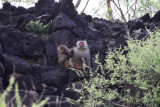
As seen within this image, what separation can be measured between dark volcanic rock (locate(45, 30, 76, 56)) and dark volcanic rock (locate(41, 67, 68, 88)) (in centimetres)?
101

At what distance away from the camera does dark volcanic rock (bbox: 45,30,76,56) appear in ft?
37.4

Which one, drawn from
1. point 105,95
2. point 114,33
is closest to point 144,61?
point 105,95

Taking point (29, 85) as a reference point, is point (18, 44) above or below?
above

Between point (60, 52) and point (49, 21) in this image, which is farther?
point (49, 21)

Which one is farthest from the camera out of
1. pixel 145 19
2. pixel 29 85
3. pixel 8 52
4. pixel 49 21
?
pixel 145 19

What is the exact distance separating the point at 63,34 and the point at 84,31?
1121 mm

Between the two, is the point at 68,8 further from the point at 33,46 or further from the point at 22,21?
the point at 33,46

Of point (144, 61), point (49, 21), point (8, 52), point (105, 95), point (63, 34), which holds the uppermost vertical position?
point (49, 21)

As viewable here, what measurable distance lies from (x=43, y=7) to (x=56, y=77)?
5.16 m

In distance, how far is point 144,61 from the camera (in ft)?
20.5

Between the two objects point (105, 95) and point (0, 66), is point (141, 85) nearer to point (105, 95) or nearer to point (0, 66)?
point (105, 95)

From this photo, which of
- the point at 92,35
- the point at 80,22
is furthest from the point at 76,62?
the point at 80,22

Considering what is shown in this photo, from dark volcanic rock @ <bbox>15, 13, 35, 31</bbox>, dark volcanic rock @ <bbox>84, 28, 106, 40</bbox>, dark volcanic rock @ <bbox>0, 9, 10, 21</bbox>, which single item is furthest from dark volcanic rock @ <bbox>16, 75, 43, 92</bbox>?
dark volcanic rock @ <bbox>0, 9, 10, 21</bbox>

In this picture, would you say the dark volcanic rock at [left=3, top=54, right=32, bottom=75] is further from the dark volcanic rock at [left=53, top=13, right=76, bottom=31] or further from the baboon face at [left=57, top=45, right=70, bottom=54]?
the dark volcanic rock at [left=53, top=13, right=76, bottom=31]
